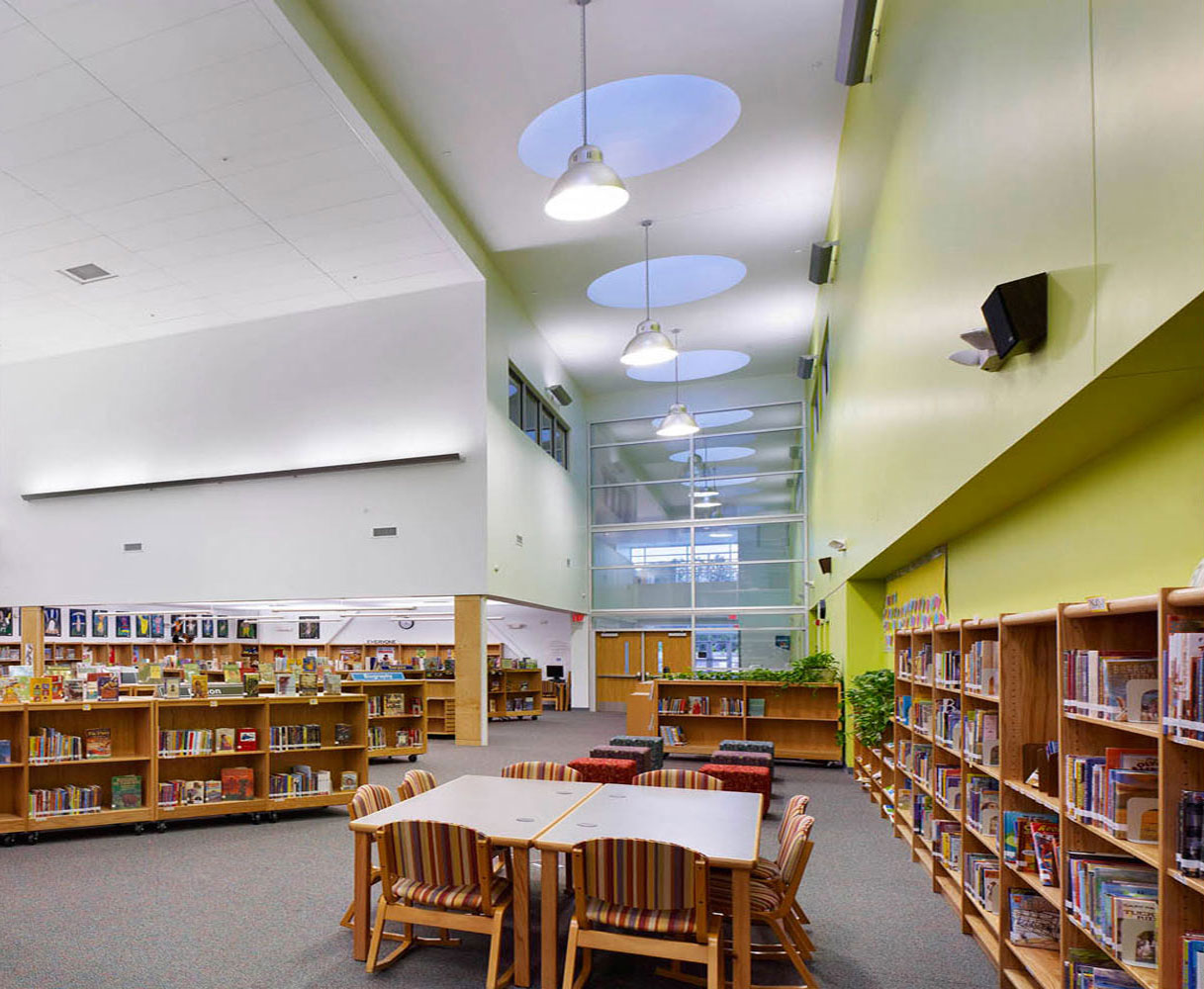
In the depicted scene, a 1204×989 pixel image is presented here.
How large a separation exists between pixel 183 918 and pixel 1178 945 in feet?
16.5

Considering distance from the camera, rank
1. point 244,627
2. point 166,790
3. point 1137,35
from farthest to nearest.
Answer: point 244,627
point 166,790
point 1137,35

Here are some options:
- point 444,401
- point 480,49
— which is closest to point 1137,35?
point 480,49

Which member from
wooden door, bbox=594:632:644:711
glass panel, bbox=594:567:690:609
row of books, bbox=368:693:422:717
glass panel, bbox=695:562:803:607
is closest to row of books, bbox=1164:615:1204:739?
row of books, bbox=368:693:422:717

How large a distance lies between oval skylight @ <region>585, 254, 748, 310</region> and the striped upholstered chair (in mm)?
10665

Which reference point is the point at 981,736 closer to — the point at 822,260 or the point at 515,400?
the point at 822,260

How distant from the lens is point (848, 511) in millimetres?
9250

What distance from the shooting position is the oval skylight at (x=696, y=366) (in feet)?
57.2

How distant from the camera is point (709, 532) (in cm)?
1839

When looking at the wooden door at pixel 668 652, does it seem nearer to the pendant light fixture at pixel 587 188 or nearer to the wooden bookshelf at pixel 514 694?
the wooden bookshelf at pixel 514 694

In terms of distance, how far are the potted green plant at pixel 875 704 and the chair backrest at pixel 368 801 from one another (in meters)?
5.00

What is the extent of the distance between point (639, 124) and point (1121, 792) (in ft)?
29.3

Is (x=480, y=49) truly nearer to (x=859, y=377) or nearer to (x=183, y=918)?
(x=859, y=377)

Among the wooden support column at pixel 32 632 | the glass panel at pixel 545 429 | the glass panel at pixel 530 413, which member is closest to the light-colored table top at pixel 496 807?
the glass panel at pixel 530 413

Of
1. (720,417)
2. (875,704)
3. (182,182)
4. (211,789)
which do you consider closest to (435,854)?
(211,789)
